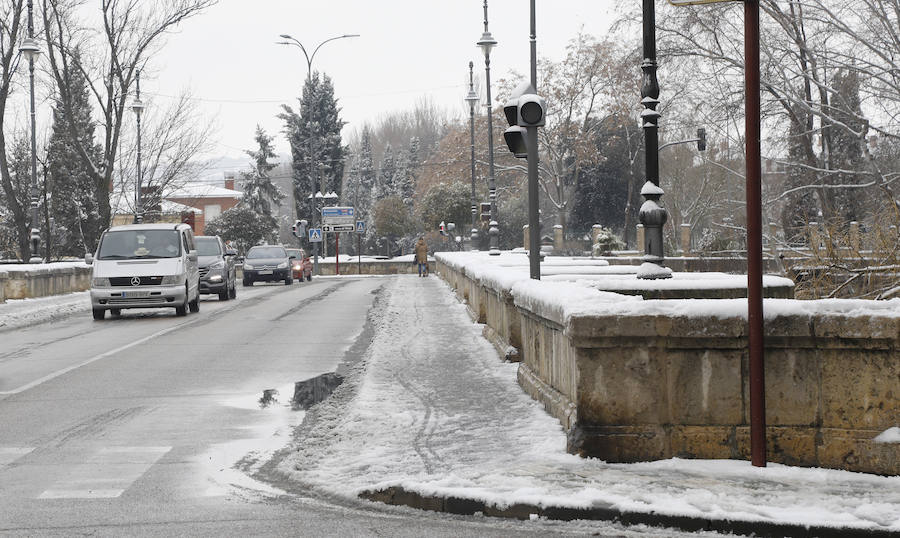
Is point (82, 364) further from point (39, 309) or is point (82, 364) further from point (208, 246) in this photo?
point (208, 246)

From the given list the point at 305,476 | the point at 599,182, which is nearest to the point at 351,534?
the point at 305,476

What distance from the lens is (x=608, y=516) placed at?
5.46m

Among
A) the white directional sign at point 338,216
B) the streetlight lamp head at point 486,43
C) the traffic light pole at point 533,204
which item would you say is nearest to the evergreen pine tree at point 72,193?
the white directional sign at point 338,216

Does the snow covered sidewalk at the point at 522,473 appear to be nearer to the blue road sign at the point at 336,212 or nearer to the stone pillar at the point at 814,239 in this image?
the stone pillar at the point at 814,239

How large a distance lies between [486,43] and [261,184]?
6183 centimetres

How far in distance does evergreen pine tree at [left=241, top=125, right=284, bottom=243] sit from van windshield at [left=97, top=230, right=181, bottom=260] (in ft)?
218

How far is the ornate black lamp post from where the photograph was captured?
9945 mm

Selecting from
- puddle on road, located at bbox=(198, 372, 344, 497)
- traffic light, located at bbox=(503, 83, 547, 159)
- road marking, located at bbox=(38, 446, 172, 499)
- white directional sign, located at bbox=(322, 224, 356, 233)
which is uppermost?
traffic light, located at bbox=(503, 83, 547, 159)

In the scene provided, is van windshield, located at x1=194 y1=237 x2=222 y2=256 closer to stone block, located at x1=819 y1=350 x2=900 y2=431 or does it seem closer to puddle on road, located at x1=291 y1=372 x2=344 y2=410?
puddle on road, located at x1=291 y1=372 x2=344 y2=410

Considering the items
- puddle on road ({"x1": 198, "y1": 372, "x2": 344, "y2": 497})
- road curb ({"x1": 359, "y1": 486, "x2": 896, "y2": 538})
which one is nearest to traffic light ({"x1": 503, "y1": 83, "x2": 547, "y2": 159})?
puddle on road ({"x1": 198, "y1": 372, "x2": 344, "y2": 497})

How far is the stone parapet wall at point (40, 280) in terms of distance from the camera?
91.4ft

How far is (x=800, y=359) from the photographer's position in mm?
6598

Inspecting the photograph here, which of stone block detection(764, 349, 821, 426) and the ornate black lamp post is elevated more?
the ornate black lamp post

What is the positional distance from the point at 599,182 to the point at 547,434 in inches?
2558
